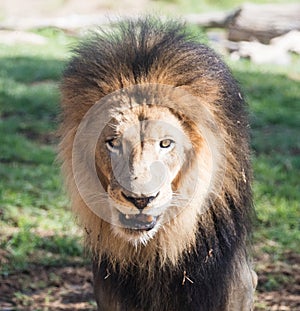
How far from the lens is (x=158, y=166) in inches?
102

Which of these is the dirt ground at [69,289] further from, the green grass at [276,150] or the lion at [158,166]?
the lion at [158,166]

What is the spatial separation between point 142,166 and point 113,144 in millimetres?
198

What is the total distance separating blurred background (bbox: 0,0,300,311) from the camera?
439cm

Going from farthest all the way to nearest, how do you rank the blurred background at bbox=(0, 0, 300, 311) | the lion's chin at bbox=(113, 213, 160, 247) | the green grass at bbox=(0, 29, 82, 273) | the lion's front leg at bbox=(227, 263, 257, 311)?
1. the green grass at bbox=(0, 29, 82, 273)
2. the blurred background at bbox=(0, 0, 300, 311)
3. the lion's front leg at bbox=(227, 263, 257, 311)
4. the lion's chin at bbox=(113, 213, 160, 247)

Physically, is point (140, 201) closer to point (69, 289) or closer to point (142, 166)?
point (142, 166)

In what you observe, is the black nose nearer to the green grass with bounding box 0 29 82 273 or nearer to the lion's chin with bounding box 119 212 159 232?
the lion's chin with bounding box 119 212 159 232

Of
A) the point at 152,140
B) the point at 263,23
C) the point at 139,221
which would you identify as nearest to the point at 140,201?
the point at 139,221

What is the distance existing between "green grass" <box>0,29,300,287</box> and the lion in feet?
1.45

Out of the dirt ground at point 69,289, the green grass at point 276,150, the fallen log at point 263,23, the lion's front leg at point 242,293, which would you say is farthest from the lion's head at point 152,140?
the fallen log at point 263,23

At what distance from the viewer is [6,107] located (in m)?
7.78

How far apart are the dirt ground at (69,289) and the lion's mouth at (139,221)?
166 centimetres

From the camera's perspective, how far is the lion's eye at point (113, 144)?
8.73 ft

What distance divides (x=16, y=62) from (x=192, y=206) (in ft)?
24.4

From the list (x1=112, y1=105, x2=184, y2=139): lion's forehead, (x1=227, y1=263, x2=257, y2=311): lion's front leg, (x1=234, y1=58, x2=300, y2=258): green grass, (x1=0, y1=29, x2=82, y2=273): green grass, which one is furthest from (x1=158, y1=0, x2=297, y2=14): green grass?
(x1=112, y1=105, x2=184, y2=139): lion's forehead
